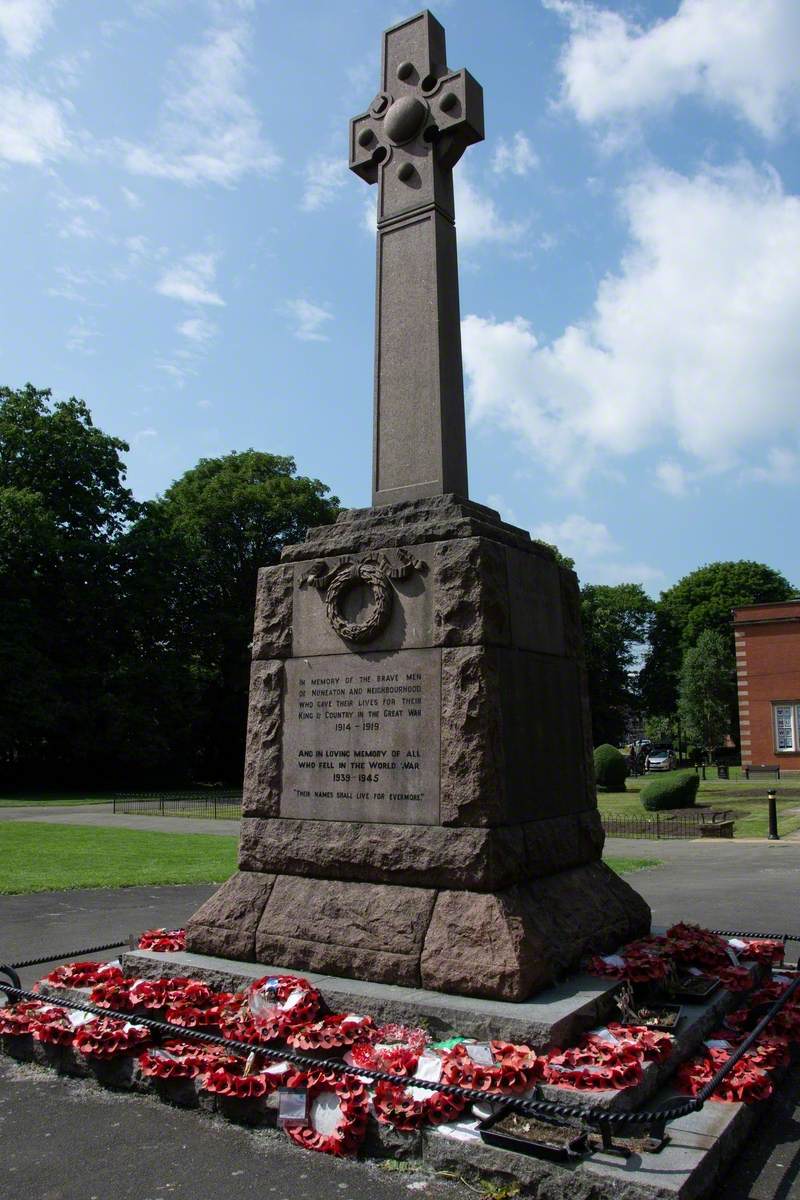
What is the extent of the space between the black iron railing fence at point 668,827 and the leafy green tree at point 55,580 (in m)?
21.9

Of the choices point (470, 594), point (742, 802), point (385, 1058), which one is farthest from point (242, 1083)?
point (742, 802)

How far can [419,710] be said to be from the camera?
5.71 metres

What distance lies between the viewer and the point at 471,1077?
4082mm

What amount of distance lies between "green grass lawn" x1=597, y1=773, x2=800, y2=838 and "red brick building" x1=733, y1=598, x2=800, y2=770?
3.51 metres

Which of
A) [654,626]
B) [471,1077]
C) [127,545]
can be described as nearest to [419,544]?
[471,1077]

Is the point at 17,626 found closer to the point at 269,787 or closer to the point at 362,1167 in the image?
the point at 269,787

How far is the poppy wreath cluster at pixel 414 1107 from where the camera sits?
3.99 metres

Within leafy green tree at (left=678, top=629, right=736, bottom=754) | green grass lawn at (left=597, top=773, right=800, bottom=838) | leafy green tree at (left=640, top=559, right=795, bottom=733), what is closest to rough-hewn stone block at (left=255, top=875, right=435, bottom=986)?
green grass lawn at (left=597, top=773, right=800, bottom=838)

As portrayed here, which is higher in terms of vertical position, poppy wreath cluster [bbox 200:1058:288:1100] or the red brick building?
the red brick building

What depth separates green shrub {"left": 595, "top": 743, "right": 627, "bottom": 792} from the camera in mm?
33875

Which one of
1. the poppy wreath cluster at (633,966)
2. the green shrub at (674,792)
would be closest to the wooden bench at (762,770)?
the green shrub at (674,792)

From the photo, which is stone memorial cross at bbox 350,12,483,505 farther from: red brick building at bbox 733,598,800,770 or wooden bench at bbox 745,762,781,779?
red brick building at bbox 733,598,800,770

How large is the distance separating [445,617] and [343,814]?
1439 millimetres

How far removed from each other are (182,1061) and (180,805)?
26884mm
